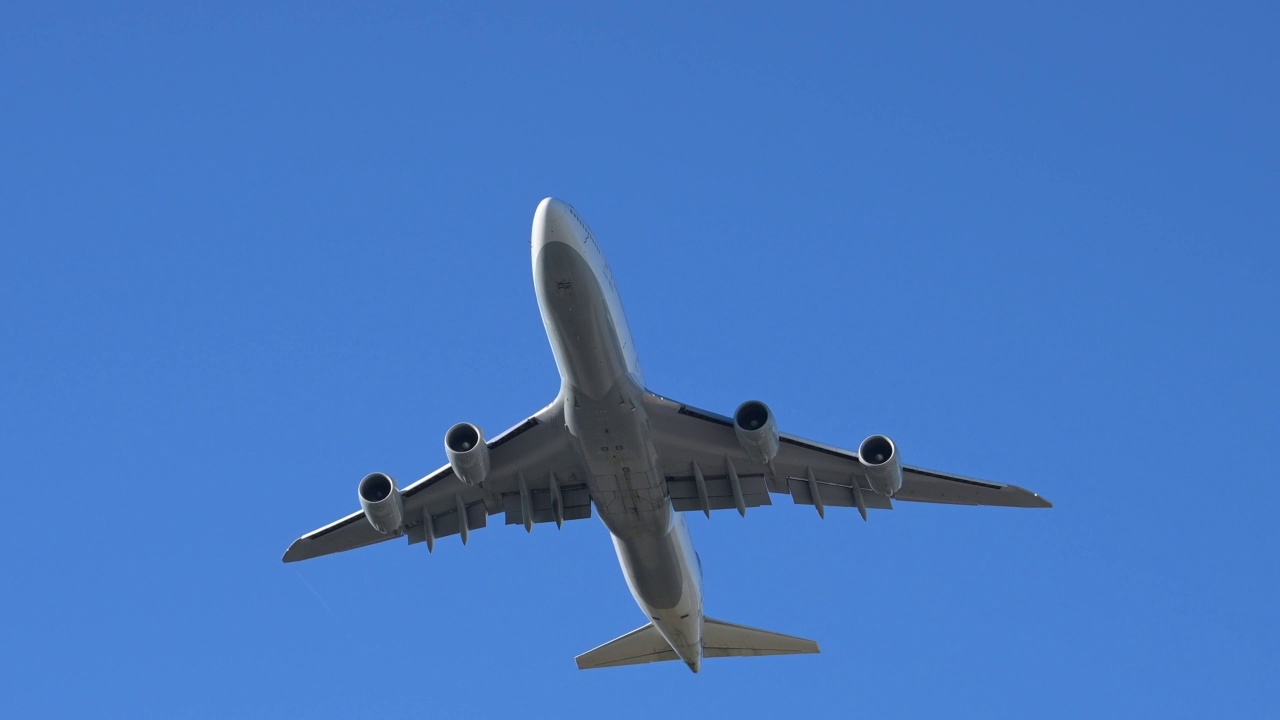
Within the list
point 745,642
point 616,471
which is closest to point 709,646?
point 745,642

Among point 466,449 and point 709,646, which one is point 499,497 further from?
point 709,646

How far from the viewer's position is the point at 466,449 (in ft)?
101

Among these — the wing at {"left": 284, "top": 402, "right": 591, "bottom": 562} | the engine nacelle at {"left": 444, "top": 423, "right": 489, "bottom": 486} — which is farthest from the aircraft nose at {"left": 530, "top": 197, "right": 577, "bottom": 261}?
the wing at {"left": 284, "top": 402, "right": 591, "bottom": 562}

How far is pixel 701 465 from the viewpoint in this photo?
33.2 meters

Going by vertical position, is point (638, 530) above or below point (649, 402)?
below

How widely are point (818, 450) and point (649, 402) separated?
170 inches

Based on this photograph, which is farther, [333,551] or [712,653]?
[712,653]

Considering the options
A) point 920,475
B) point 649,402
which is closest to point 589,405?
point 649,402

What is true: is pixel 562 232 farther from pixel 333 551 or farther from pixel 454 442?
pixel 333 551

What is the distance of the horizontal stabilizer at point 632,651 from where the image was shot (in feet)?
126

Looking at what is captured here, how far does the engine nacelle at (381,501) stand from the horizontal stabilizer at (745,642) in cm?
1003

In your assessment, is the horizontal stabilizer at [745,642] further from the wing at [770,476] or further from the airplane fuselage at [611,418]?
the wing at [770,476]

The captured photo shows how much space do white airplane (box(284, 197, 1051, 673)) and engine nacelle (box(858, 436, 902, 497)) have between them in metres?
0.03

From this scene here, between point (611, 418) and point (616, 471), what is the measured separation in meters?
1.70
